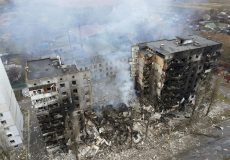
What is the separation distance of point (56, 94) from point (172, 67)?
2054cm

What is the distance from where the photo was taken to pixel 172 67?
44.9 metres

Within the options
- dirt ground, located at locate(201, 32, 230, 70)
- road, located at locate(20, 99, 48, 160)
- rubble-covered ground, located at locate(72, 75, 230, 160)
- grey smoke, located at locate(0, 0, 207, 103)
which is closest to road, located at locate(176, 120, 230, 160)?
rubble-covered ground, located at locate(72, 75, 230, 160)

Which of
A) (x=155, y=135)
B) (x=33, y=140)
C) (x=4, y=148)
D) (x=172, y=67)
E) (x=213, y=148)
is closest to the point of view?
(x=4, y=148)

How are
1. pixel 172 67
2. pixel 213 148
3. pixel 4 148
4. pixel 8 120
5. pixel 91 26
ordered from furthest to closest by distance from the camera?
pixel 91 26
pixel 172 67
pixel 213 148
pixel 4 148
pixel 8 120

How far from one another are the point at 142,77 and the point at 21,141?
25073mm

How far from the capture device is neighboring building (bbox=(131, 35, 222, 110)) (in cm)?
4488

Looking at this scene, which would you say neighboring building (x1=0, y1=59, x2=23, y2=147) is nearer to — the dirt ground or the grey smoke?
the grey smoke

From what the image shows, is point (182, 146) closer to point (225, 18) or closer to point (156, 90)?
point (156, 90)

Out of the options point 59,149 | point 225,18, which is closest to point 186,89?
point 59,149

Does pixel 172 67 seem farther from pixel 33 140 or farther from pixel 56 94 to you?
pixel 33 140

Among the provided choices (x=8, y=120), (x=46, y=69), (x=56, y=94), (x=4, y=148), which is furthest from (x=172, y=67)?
(x=4, y=148)

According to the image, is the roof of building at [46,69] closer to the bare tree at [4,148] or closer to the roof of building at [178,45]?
the bare tree at [4,148]

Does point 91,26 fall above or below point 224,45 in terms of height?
above

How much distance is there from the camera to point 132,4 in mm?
79000
